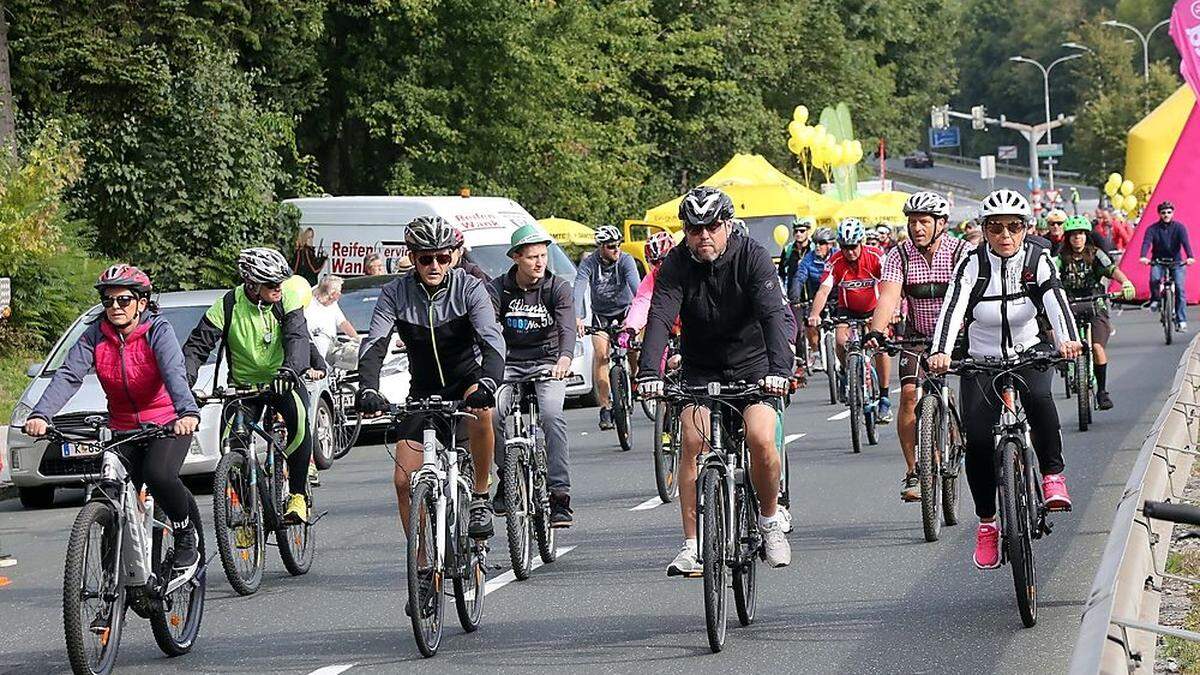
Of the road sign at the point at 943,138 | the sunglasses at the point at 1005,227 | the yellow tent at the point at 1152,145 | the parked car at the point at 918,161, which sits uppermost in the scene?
the road sign at the point at 943,138

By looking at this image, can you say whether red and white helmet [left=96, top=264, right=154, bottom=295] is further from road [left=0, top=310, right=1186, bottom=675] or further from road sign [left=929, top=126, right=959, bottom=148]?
road sign [left=929, top=126, right=959, bottom=148]

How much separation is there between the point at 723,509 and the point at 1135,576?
1710 mm

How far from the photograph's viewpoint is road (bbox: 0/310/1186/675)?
891cm

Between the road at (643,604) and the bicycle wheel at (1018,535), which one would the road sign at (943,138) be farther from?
the bicycle wheel at (1018,535)

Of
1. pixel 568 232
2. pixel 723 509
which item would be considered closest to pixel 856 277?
pixel 723 509

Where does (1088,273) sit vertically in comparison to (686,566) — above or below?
above

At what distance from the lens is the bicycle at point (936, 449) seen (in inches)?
457

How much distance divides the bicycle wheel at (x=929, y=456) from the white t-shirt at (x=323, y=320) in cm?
802

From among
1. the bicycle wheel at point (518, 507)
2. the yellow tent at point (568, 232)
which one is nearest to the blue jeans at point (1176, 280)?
the yellow tent at point (568, 232)

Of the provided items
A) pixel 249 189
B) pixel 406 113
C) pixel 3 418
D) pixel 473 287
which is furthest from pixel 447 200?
pixel 406 113

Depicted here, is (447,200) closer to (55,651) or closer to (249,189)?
(249,189)

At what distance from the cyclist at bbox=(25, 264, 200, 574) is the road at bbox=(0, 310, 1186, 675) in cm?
71

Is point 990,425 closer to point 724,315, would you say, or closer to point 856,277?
point 724,315

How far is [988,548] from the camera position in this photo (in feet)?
31.4
